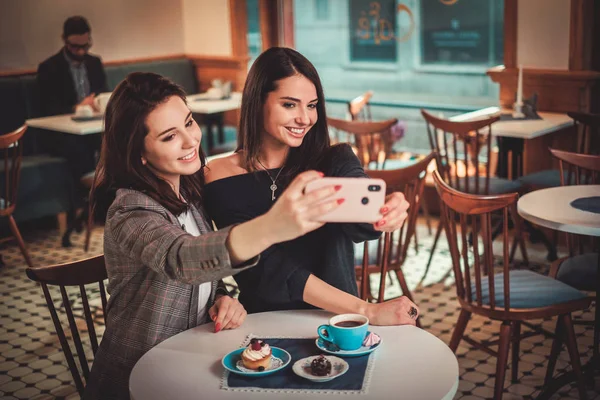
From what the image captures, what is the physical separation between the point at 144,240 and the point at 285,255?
0.53 m

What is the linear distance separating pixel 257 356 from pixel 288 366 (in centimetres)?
8

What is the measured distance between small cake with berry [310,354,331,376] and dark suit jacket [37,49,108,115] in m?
4.51

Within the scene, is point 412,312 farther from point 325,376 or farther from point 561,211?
point 561,211

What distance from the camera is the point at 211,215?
2086 mm

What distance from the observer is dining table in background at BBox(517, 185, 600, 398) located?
2.59 metres

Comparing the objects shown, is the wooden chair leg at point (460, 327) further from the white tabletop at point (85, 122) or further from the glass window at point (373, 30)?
the glass window at point (373, 30)

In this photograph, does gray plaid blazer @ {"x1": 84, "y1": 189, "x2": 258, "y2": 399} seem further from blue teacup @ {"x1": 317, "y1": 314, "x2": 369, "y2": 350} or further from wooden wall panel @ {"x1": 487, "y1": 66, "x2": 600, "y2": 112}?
wooden wall panel @ {"x1": 487, "y1": 66, "x2": 600, "y2": 112}

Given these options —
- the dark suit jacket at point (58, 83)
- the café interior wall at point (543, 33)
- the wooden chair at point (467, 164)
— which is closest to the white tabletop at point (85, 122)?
the dark suit jacket at point (58, 83)

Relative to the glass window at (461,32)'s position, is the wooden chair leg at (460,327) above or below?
below

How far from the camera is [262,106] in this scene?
6.95 feet

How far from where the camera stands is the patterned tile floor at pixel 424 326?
10.0ft

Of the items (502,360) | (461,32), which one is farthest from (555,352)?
(461,32)

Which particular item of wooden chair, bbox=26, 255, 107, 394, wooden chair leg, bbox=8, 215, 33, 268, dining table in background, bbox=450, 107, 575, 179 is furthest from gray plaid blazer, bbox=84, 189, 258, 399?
dining table in background, bbox=450, 107, 575, 179

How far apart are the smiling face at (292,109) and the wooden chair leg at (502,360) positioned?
1116mm
